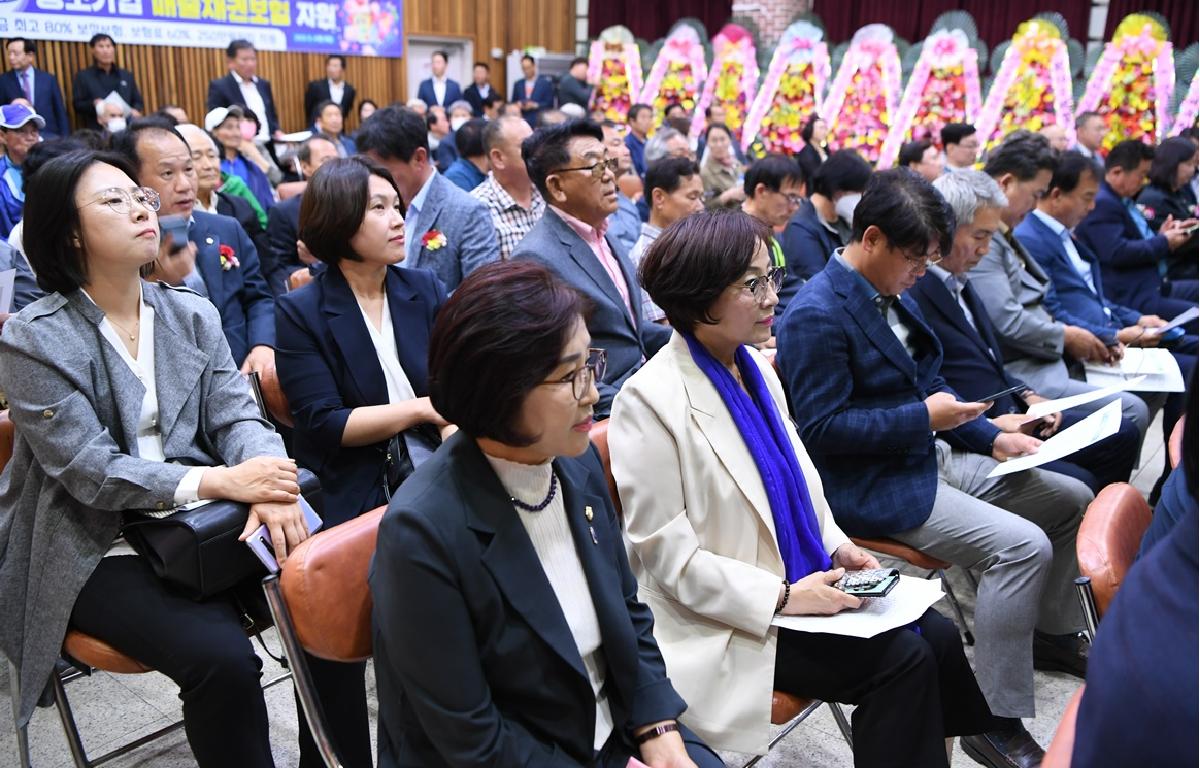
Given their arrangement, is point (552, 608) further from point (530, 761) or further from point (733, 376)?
point (733, 376)

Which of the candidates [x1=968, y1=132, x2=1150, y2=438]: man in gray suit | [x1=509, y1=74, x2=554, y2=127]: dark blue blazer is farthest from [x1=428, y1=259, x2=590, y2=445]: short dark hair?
[x1=509, y1=74, x2=554, y2=127]: dark blue blazer

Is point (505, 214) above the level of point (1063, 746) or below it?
above

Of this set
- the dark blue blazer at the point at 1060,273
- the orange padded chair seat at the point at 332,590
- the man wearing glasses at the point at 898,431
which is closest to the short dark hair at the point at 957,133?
the dark blue blazer at the point at 1060,273

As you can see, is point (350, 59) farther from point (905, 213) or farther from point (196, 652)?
point (196, 652)

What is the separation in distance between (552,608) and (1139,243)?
4.23 m

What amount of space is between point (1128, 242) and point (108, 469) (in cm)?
448

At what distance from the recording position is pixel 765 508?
1.92 m

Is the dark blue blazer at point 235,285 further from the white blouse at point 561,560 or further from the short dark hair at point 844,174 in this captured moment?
the short dark hair at point 844,174

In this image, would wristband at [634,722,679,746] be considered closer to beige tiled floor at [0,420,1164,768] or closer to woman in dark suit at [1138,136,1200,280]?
beige tiled floor at [0,420,1164,768]

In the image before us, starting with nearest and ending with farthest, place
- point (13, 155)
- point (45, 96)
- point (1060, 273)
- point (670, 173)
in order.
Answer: point (1060, 273), point (670, 173), point (13, 155), point (45, 96)

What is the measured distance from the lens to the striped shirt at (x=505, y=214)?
159 inches

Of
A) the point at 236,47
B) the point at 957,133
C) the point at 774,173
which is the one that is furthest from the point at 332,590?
the point at 236,47

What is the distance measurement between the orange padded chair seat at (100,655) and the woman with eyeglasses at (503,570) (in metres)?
0.63

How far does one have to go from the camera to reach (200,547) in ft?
5.97
